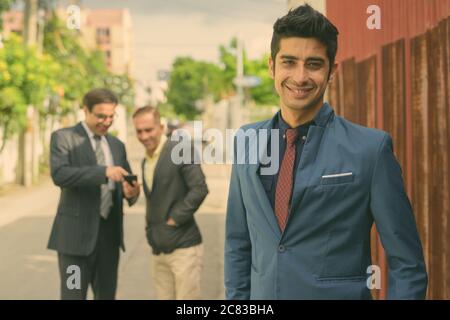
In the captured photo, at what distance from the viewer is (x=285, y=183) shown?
222 cm

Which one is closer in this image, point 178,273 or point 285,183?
point 285,183

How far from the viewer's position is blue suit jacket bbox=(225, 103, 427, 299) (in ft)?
6.93

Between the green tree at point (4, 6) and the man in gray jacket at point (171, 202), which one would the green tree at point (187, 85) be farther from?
the man in gray jacket at point (171, 202)

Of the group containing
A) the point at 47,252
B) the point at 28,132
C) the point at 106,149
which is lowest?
the point at 47,252

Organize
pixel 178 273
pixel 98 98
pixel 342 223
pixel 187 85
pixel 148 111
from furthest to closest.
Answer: pixel 187 85
pixel 178 273
pixel 148 111
pixel 98 98
pixel 342 223

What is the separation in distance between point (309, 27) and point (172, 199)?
9.96 ft

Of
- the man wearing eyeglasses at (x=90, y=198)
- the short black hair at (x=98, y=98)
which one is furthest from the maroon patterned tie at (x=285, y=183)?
the short black hair at (x=98, y=98)

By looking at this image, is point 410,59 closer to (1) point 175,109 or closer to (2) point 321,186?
(2) point 321,186

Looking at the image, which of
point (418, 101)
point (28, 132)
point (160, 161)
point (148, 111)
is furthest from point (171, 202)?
point (28, 132)

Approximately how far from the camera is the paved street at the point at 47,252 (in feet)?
24.1

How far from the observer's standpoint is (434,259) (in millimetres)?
3443

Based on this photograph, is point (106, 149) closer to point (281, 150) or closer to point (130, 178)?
point (130, 178)

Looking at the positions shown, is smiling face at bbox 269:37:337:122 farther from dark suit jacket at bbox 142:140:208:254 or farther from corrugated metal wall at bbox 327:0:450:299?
dark suit jacket at bbox 142:140:208:254
